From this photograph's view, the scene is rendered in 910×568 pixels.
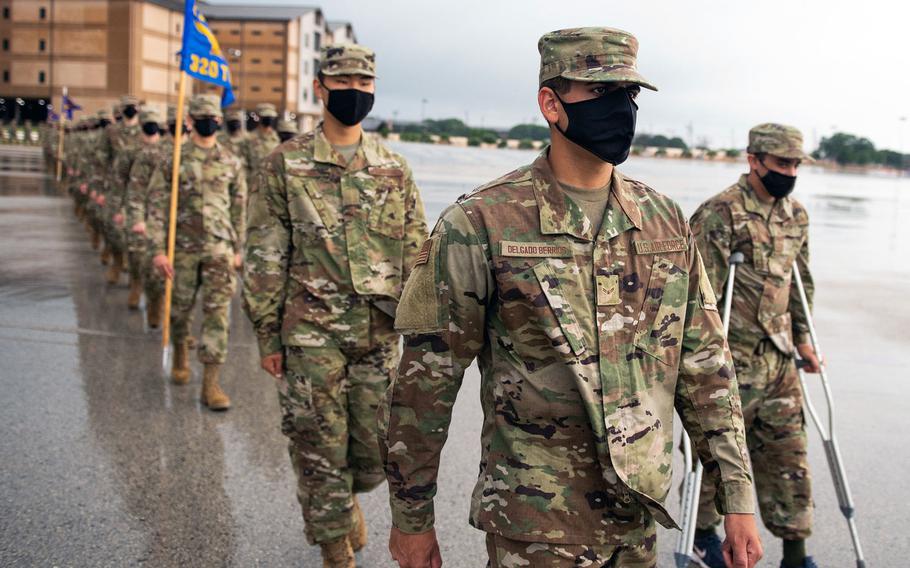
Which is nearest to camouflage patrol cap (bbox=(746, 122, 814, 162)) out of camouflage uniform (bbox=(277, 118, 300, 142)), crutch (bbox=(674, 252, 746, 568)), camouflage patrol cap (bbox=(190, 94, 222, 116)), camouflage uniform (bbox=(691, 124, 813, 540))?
camouflage uniform (bbox=(691, 124, 813, 540))

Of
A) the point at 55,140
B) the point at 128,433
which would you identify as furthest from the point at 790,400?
the point at 55,140

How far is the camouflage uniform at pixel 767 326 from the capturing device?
4.46 meters

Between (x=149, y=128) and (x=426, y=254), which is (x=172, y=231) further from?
(x=426, y=254)

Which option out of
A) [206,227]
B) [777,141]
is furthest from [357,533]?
[206,227]

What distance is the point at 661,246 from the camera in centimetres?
262

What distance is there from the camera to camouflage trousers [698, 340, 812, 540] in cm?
441

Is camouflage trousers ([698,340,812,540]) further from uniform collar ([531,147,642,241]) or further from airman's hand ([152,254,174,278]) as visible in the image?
airman's hand ([152,254,174,278])

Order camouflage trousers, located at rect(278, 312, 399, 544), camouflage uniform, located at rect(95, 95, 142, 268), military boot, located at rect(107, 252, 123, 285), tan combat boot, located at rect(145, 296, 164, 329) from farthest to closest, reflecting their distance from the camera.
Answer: military boot, located at rect(107, 252, 123, 285)
camouflage uniform, located at rect(95, 95, 142, 268)
tan combat boot, located at rect(145, 296, 164, 329)
camouflage trousers, located at rect(278, 312, 399, 544)

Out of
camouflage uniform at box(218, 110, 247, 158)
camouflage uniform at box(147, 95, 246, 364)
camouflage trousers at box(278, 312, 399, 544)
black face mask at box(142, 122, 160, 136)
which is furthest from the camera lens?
camouflage uniform at box(218, 110, 247, 158)

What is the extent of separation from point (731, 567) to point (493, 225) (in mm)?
1206

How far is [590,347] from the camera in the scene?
2.50 meters

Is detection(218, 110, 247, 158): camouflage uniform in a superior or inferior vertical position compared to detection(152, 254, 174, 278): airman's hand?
superior

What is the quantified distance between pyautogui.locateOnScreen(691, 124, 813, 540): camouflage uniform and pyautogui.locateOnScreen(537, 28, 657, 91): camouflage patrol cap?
2.33m

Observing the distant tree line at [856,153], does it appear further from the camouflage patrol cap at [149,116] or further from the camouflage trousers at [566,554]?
the camouflage trousers at [566,554]
